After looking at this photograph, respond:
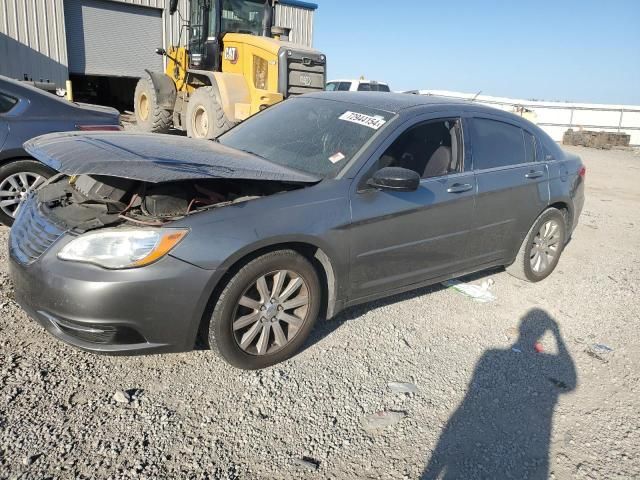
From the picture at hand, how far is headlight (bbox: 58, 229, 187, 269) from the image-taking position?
102 inches

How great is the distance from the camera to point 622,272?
5551 mm

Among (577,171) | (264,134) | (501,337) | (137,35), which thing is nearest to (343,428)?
(501,337)

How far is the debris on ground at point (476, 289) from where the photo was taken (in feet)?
14.8

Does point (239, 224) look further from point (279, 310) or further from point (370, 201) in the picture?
point (370, 201)

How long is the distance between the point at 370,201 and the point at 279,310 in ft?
3.04

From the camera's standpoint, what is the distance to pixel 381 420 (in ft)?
9.03

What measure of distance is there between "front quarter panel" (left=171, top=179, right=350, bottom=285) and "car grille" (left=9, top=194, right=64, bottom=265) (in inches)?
30.0

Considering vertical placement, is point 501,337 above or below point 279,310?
below

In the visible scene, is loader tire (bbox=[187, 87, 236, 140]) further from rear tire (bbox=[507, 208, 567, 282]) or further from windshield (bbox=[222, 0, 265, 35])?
rear tire (bbox=[507, 208, 567, 282])

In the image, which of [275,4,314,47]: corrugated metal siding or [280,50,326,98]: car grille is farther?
[275,4,314,47]: corrugated metal siding

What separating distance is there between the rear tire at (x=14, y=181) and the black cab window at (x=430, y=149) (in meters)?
3.43

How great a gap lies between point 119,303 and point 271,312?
878 millimetres

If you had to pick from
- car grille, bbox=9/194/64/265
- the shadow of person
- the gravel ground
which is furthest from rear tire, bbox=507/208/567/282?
car grille, bbox=9/194/64/265

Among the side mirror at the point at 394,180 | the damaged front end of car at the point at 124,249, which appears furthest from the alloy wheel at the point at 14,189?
the side mirror at the point at 394,180
